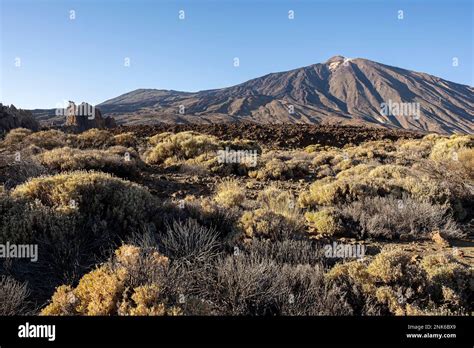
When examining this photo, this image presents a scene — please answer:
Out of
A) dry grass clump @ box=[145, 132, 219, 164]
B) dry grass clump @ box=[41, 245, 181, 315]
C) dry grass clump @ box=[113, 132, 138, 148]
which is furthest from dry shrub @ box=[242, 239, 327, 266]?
dry grass clump @ box=[113, 132, 138, 148]

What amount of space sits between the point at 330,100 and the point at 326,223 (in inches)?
5612

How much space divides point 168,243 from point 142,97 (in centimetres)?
16223

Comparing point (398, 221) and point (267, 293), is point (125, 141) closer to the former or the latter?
point (398, 221)

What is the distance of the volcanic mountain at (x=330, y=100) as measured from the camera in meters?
107

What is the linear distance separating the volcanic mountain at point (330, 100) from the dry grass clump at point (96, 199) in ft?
237

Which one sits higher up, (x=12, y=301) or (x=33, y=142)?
(x=33, y=142)

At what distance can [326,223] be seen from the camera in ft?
18.9

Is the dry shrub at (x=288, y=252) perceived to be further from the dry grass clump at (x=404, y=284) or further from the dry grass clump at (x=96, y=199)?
the dry grass clump at (x=96, y=199)

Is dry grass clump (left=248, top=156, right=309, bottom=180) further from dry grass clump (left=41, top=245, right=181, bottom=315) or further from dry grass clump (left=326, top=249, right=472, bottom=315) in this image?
dry grass clump (left=41, top=245, right=181, bottom=315)

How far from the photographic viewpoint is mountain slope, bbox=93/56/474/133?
107 metres

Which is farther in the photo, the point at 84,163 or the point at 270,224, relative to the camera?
the point at 84,163

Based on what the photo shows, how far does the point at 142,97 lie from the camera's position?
157625mm

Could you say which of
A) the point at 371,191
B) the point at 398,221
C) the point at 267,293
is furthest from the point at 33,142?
the point at 267,293
